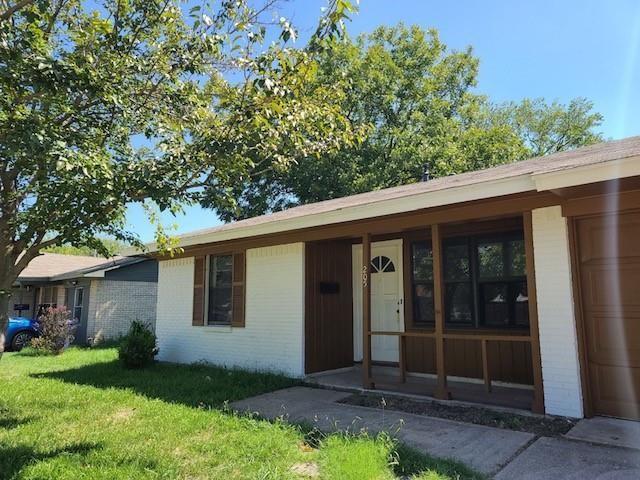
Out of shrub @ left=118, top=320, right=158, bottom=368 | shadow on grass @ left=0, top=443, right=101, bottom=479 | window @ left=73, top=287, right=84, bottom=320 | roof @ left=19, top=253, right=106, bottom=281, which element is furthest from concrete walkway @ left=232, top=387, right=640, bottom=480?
roof @ left=19, top=253, right=106, bottom=281

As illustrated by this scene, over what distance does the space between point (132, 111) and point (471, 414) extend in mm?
5038

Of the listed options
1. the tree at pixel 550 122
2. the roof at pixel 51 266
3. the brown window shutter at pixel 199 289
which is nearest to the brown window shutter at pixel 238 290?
the brown window shutter at pixel 199 289

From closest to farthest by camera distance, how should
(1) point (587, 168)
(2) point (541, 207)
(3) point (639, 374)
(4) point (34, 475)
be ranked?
1. (4) point (34, 475)
2. (1) point (587, 168)
3. (3) point (639, 374)
4. (2) point (541, 207)

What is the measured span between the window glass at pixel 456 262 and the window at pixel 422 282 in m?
0.33

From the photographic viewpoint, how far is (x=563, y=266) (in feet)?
17.8

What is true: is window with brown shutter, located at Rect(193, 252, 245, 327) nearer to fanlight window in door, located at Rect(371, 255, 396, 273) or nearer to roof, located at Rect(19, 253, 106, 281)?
fanlight window in door, located at Rect(371, 255, 396, 273)

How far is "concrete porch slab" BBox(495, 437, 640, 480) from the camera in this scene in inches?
144

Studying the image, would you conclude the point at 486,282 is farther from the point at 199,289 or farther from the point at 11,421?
the point at 11,421

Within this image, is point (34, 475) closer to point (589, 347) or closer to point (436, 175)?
point (589, 347)

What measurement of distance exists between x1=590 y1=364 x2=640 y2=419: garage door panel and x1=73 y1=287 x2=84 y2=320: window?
1656 centimetres

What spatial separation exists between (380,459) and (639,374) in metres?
2.89

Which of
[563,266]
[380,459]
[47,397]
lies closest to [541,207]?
[563,266]

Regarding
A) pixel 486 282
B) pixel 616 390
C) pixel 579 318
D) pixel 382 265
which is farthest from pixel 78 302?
pixel 616 390

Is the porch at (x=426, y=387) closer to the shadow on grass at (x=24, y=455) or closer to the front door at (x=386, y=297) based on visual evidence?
the front door at (x=386, y=297)
